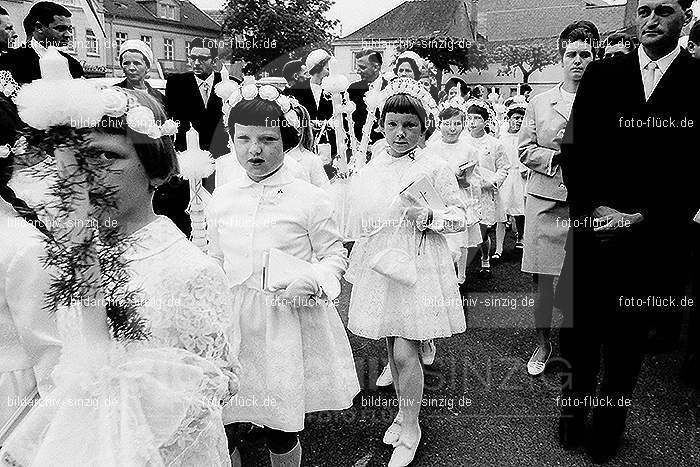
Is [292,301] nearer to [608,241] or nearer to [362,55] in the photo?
[608,241]

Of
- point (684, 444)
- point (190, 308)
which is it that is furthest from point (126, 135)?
point (684, 444)

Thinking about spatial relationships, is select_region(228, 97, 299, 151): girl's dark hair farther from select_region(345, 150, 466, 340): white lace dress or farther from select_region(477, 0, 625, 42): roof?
select_region(477, 0, 625, 42): roof

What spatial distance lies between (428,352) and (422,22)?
47617 millimetres

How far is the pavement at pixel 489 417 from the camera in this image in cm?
339

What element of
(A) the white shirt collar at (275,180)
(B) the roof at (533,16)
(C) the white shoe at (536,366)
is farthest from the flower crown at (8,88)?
(B) the roof at (533,16)

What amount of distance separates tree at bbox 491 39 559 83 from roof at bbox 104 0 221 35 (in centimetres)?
2044

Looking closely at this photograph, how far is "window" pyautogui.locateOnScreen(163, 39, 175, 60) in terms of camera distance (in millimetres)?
47188

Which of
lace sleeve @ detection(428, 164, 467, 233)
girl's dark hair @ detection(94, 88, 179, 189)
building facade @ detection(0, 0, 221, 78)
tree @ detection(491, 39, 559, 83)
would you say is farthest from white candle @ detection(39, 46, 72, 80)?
tree @ detection(491, 39, 559, 83)

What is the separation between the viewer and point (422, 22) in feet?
160

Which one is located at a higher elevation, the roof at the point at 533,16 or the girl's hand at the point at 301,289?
the roof at the point at 533,16

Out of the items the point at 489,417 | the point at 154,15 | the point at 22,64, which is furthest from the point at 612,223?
the point at 154,15

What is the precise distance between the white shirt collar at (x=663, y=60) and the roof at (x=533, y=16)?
53515mm

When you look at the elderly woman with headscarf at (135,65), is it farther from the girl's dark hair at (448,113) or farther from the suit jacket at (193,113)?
the girl's dark hair at (448,113)

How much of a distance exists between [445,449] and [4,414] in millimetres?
2273
